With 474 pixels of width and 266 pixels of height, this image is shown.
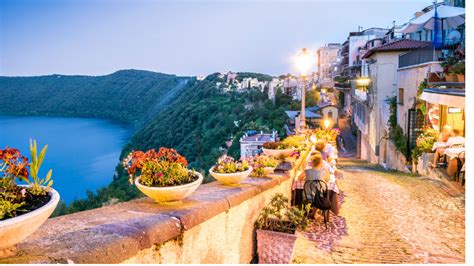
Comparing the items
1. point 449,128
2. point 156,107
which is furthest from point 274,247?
point 156,107

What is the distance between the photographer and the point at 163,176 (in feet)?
9.03

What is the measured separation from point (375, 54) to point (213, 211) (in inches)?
770

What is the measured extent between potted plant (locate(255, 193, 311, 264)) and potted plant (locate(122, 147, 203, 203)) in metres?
1.23

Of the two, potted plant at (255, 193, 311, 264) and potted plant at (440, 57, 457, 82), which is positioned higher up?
potted plant at (440, 57, 457, 82)

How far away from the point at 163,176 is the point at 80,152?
88.8 m

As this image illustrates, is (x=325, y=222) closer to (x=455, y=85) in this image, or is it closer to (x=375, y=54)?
(x=455, y=85)

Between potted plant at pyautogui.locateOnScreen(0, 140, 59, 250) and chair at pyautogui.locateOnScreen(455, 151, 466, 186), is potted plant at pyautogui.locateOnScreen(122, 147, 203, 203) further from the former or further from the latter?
chair at pyautogui.locateOnScreen(455, 151, 466, 186)

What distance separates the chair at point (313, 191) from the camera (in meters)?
5.00

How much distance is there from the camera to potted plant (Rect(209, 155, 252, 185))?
3.76 metres

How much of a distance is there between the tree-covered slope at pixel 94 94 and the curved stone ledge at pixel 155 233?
35.8 metres

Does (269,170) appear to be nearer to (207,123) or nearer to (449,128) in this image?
(449,128)

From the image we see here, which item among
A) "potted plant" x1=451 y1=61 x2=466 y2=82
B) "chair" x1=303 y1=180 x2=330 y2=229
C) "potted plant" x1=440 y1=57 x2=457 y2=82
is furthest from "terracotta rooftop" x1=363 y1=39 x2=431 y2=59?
"chair" x1=303 y1=180 x2=330 y2=229

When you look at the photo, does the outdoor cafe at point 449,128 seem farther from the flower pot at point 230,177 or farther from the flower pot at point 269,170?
the flower pot at point 230,177

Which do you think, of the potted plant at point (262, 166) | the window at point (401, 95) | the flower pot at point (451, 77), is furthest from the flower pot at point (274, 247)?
the window at point (401, 95)
